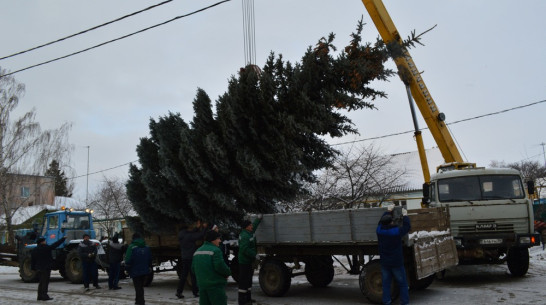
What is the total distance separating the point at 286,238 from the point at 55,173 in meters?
34.0

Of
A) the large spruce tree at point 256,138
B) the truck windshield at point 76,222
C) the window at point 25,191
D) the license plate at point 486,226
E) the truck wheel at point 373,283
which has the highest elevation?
the window at point 25,191

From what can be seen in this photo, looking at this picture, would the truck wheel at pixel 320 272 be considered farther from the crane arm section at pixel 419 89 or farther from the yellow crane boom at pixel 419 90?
the crane arm section at pixel 419 89

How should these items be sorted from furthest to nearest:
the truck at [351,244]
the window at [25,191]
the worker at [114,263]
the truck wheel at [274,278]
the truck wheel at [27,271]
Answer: the window at [25,191] → the truck wheel at [27,271] → the worker at [114,263] → the truck wheel at [274,278] → the truck at [351,244]

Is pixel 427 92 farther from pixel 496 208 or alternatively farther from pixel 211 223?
pixel 211 223

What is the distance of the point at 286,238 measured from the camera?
10.5 m

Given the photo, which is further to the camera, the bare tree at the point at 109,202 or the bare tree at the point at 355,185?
the bare tree at the point at 109,202

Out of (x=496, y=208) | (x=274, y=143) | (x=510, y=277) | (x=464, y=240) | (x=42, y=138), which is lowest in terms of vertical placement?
(x=510, y=277)

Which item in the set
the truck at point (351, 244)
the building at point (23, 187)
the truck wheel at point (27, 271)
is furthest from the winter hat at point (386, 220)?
the building at point (23, 187)

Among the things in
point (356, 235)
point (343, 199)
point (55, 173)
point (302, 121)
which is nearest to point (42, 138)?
point (55, 173)

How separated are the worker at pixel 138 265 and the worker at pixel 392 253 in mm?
4758

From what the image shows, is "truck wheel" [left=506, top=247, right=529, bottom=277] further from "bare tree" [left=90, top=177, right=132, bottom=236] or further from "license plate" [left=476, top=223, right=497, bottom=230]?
"bare tree" [left=90, top=177, right=132, bottom=236]

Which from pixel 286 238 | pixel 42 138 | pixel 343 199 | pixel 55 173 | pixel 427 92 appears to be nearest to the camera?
pixel 286 238

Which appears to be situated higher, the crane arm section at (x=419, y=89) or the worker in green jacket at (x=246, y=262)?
the crane arm section at (x=419, y=89)

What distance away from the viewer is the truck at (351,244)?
9227mm
